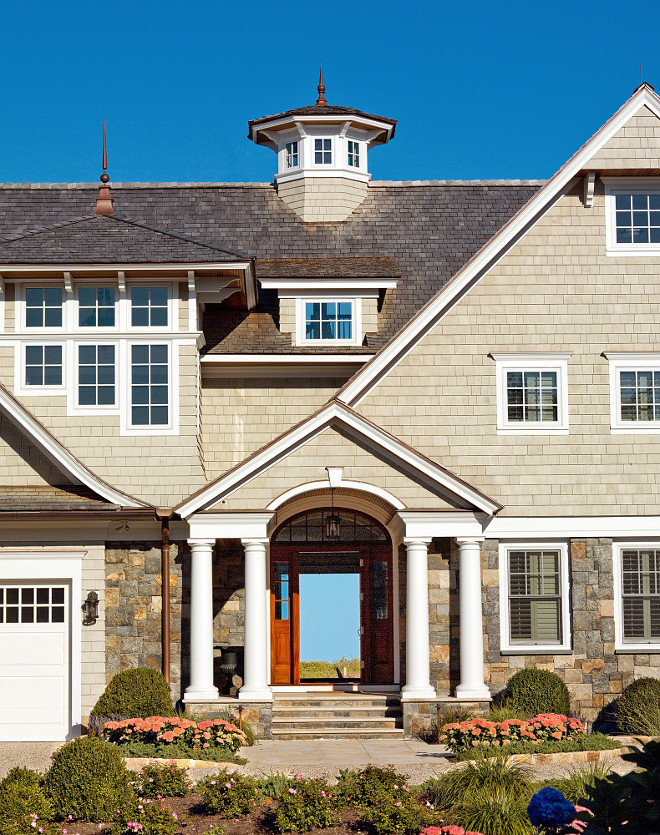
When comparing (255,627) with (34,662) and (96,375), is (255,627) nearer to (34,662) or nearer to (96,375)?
(34,662)

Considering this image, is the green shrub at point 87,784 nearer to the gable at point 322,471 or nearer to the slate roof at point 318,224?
the gable at point 322,471

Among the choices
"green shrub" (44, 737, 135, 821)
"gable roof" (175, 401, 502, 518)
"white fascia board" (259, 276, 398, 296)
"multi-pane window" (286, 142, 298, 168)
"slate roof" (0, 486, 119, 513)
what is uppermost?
"multi-pane window" (286, 142, 298, 168)

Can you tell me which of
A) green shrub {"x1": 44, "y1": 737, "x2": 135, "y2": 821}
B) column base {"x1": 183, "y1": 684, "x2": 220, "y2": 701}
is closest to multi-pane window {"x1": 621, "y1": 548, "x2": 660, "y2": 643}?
column base {"x1": 183, "y1": 684, "x2": 220, "y2": 701}

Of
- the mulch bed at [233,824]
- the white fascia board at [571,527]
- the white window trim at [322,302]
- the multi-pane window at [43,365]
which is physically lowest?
the mulch bed at [233,824]

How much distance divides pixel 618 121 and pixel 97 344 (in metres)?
8.86

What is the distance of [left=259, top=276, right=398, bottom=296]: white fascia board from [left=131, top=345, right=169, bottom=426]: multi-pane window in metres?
2.35

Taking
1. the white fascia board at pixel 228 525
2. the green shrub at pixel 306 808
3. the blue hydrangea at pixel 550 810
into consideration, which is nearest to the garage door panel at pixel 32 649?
the white fascia board at pixel 228 525

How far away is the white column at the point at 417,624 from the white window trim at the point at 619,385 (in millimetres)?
3719

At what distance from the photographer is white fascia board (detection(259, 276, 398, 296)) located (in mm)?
19688

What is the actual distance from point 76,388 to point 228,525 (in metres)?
3.44

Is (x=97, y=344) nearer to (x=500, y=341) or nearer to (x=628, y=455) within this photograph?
(x=500, y=341)

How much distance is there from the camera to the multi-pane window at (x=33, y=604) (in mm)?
17625

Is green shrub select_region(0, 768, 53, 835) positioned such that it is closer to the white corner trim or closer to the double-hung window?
the white corner trim

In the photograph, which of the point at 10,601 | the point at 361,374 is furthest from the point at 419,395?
the point at 10,601
